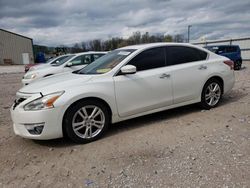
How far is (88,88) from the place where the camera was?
3545 millimetres

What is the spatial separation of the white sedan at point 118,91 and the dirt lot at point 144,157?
0.31m

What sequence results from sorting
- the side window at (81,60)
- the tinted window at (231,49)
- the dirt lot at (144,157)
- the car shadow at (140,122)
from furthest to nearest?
1. the tinted window at (231,49)
2. the side window at (81,60)
3. the car shadow at (140,122)
4. the dirt lot at (144,157)

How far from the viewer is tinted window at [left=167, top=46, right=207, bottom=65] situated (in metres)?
4.52

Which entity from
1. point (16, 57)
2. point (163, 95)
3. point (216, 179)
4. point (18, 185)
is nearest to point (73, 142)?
point (18, 185)

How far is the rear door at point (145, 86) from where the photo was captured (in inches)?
152

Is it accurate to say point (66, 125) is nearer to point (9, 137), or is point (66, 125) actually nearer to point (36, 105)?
point (36, 105)

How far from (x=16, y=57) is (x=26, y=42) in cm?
374

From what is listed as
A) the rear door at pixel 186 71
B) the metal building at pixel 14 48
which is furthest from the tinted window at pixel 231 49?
the metal building at pixel 14 48

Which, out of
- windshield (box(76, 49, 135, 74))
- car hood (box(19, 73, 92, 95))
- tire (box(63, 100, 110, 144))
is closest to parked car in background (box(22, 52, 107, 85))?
windshield (box(76, 49, 135, 74))

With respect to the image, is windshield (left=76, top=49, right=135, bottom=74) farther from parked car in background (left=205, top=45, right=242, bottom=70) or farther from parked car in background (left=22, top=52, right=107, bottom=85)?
parked car in background (left=205, top=45, right=242, bottom=70)

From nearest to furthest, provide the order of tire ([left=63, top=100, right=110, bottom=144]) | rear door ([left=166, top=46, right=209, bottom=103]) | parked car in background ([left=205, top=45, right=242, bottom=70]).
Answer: tire ([left=63, top=100, right=110, bottom=144]) < rear door ([left=166, top=46, right=209, bottom=103]) < parked car in background ([left=205, top=45, right=242, bottom=70])

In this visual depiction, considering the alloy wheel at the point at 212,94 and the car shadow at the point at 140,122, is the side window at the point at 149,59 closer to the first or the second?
the car shadow at the point at 140,122

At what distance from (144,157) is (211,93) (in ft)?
8.87

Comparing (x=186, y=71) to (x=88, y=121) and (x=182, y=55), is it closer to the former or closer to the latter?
(x=182, y=55)
